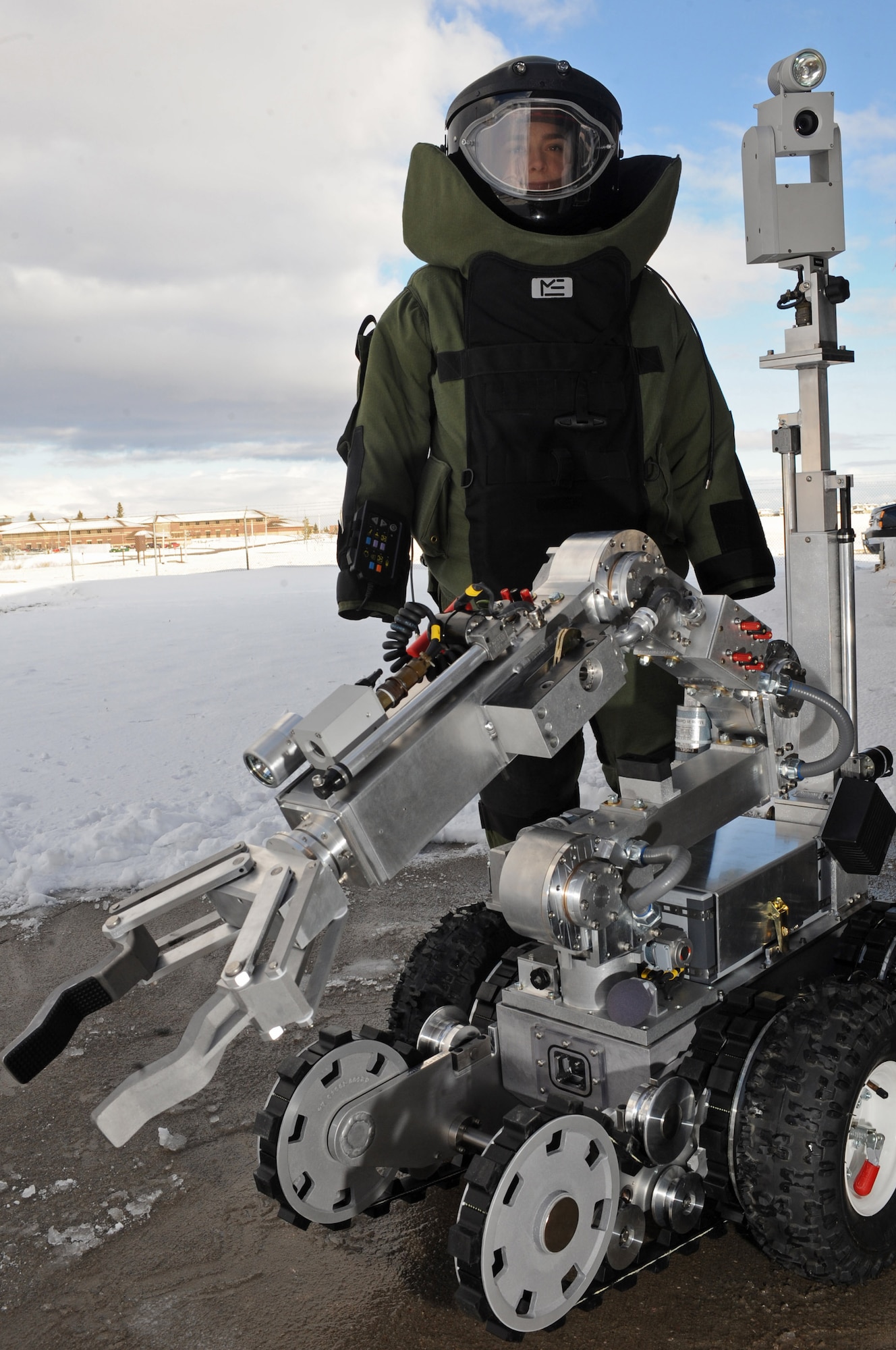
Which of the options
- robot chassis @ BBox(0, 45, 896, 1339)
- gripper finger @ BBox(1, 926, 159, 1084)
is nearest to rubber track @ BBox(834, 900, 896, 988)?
robot chassis @ BBox(0, 45, 896, 1339)

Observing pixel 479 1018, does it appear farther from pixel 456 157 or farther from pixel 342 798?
pixel 456 157

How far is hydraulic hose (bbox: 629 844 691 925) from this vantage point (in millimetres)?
1745

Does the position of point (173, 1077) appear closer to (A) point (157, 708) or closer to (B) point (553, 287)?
(B) point (553, 287)

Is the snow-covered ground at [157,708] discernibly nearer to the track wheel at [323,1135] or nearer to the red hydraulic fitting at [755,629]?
the track wheel at [323,1135]

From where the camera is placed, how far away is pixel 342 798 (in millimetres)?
1498

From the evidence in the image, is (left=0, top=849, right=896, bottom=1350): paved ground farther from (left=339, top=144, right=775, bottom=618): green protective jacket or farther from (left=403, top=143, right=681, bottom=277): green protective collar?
(left=403, top=143, right=681, bottom=277): green protective collar

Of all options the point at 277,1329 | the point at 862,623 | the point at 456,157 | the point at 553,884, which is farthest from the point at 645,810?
the point at 862,623

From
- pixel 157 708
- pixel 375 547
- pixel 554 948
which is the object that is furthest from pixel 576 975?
pixel 157 708

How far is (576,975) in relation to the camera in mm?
1846

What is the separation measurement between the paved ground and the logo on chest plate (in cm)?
196

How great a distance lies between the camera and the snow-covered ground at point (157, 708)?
416 cm

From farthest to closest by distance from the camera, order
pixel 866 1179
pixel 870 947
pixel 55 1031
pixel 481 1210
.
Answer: pixel 870 947 < pixel 866 1179 < pixel 481 1210 < pixel 55 1031

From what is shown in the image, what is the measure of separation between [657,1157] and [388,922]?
1.73 metres

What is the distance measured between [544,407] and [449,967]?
1292mm
